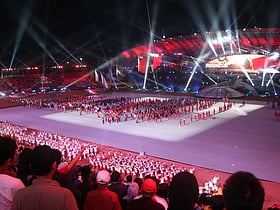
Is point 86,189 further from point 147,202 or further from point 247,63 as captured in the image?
point 247,63

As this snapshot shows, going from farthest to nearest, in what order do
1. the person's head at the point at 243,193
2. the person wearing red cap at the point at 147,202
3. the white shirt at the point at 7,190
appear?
the person wearing red cap at the point at 147,202 < the white shirt at the point at 7,190 < the person's head at the point at 243,193

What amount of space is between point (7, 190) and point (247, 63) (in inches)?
1353

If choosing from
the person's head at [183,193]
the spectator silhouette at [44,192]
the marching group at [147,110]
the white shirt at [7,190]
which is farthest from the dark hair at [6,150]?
the marching group at [147,110]

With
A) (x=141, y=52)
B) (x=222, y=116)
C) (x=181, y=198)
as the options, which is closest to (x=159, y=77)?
(x=141, y=52)

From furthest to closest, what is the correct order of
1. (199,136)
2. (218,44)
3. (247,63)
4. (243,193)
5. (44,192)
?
(218,44), (247,63), (199,136), (44,192), (243,193)

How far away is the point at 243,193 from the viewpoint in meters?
2.02

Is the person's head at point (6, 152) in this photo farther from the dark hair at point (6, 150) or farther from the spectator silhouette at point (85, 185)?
the spectator silhouette at point (85, 185)

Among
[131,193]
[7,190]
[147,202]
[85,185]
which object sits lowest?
[131,193]

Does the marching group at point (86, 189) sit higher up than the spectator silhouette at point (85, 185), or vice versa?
the marching group at point (86, 189)

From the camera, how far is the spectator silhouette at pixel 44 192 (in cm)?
258

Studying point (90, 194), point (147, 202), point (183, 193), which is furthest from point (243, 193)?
point (90, 194)

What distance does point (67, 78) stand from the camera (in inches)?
1897

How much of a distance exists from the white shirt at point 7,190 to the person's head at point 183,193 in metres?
1.43

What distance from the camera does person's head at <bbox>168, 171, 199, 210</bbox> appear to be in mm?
2717
